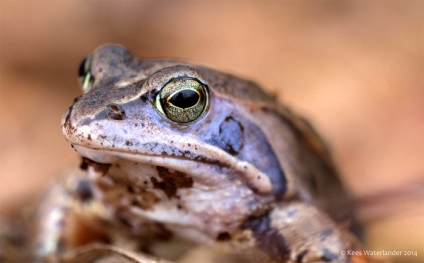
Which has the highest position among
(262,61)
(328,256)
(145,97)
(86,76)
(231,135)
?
(262,61)

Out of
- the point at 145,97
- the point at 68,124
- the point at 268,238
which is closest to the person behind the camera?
the point at 68,124

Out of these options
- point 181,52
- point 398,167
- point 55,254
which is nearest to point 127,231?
point 55,254

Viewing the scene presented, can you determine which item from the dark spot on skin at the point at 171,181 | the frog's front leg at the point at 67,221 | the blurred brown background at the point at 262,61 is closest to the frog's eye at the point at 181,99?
the dark spot on skin at the point at 171,181

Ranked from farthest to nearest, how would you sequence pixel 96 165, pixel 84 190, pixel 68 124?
1. pixel 84 190
2. pixel 96 165
3. pixel 68 124

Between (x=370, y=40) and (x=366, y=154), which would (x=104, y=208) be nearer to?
(x=366, y=154)

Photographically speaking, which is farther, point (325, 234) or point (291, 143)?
point (291, 143)

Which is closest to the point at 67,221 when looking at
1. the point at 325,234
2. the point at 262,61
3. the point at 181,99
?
the point at 181,99

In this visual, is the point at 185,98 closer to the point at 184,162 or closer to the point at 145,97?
the point at 145,97
